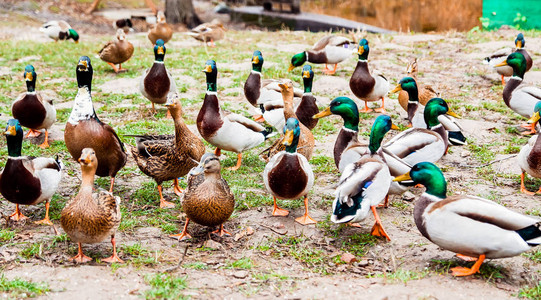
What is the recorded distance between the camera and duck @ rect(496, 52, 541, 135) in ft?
22.4

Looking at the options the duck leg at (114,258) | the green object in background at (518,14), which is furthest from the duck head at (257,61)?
the green object in background at (518,14)

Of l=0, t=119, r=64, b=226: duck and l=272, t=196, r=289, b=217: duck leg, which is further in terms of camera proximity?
l=272, t=196, r=289, b=217: duck leg

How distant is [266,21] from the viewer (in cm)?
1878

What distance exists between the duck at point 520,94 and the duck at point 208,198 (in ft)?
14.0

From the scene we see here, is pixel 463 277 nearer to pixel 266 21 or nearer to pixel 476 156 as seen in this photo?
pixel 476 156

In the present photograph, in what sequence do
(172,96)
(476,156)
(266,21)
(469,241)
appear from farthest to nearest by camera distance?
(266,21) → (476,156) → (172,96) → (469,241)

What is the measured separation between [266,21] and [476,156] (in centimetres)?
1337

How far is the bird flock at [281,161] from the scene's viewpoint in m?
3.78

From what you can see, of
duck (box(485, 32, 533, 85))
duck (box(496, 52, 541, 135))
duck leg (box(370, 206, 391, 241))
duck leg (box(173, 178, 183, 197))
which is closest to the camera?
duck leg (box(370, 206, 391, 241))

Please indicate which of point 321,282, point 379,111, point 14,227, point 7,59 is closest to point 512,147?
point 379,111

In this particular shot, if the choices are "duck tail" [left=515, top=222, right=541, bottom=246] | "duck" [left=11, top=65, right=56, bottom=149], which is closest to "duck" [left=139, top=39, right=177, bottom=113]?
"duck" [left=11, top=65, right=56, bottom=149]

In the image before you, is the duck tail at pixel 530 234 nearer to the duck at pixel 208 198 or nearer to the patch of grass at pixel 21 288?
the duck at pixel 208 198

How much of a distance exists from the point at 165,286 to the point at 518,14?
41.6ft

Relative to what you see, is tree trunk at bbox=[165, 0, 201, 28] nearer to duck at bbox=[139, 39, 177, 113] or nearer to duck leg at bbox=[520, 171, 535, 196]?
duck at bbox=[139, 39, 177, 113]
